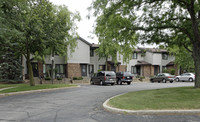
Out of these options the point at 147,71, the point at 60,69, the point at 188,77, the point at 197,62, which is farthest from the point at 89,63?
the point at 197,62

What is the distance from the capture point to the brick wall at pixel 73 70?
101 ft

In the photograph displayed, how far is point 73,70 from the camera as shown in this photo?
102 feet

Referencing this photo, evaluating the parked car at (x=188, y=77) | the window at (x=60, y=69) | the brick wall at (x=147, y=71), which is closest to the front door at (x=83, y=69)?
the window at (x=60, y=69)

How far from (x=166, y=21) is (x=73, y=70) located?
2151 centimetres

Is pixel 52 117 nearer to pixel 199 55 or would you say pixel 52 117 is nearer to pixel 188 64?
pixel 199 55

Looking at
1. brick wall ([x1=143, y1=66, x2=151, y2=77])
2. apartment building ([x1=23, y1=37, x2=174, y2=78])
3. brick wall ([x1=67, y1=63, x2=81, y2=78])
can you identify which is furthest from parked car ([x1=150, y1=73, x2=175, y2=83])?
brick wall ([x1=67, y1=63, x2=81, y2=78])

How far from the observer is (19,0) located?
13.0 meters

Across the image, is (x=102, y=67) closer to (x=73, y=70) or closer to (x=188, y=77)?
(x=73, y=70)

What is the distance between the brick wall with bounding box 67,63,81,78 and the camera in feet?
101

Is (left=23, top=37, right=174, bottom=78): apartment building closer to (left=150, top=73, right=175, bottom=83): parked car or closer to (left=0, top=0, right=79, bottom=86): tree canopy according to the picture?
(left=150, top=73, right=175, bottom=83): parked car

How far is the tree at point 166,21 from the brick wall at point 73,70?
64.3ft

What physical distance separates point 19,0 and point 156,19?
10.6 m

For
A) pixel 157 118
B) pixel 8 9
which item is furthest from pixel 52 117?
pixel 8 9

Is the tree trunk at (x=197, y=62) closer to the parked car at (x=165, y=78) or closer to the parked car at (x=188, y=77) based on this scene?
the parked car at (x=165, y=78)
